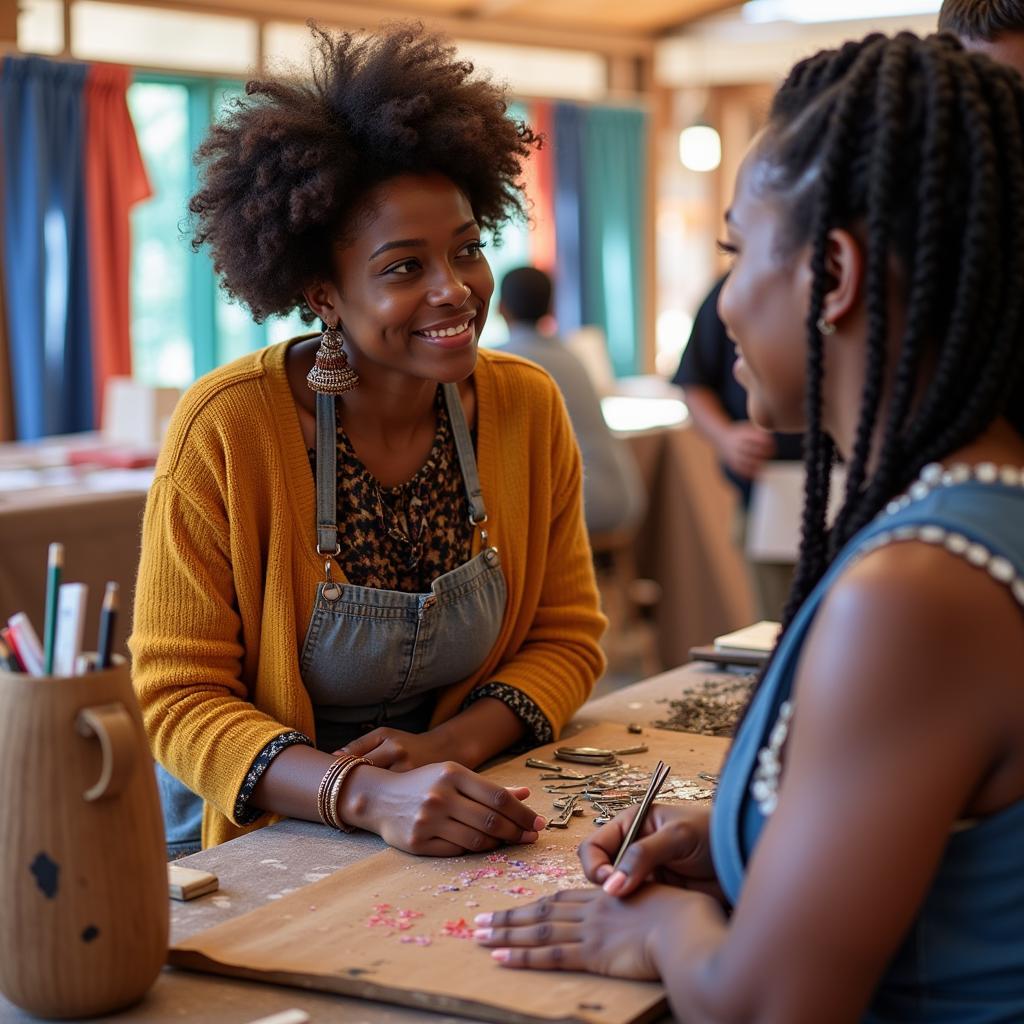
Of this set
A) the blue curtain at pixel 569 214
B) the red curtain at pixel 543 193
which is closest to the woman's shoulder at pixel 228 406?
the red curtain at pixel 543 193

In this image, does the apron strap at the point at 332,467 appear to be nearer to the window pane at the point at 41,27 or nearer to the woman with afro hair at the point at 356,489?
the woman with afro hair at the point at 356,489

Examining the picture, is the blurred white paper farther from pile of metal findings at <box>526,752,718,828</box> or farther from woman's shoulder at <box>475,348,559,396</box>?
pile of metal findings at <box>526,752,718,828</box>

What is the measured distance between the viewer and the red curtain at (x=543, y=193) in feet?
25.8

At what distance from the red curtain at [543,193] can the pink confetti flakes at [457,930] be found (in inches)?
267

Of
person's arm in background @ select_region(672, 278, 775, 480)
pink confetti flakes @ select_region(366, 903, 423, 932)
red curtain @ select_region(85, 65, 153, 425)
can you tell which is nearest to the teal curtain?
red curtain @ select_region(85, 65, 153, 425)

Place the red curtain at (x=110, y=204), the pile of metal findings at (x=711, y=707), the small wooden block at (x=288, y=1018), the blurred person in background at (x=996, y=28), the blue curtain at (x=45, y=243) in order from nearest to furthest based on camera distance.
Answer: the small wooden block at (x=288, y=1018), the pile of metal findings at (x=711, y=707), the blurred person in background at (x=996, y=28), the blue curtain at (x=45, y=243), the red curtain at (x=110, y=204)

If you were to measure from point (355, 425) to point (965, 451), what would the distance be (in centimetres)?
102

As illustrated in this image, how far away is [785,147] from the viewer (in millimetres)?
1128

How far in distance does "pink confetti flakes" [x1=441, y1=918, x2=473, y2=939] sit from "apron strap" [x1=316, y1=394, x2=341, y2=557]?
2.13 ft

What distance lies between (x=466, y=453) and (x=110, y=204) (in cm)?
462

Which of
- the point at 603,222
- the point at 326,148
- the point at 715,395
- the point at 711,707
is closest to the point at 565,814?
the point at 711,707

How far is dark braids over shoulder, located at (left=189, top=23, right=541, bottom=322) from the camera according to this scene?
184cm

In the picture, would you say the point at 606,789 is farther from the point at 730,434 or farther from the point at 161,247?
the point at 161,247

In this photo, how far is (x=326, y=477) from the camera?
1.85m
